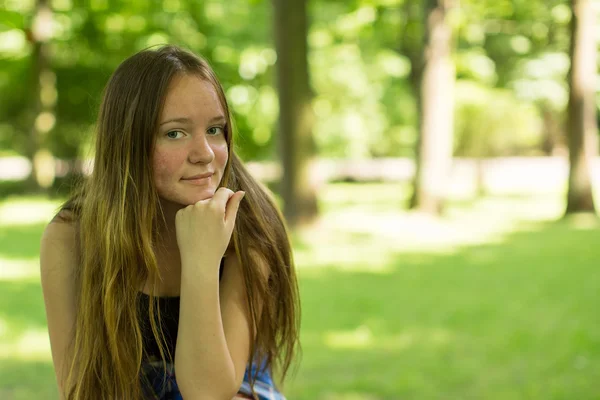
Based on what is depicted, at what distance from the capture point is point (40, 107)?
2116cm

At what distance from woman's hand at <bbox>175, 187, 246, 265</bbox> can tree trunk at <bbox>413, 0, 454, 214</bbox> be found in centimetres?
1277

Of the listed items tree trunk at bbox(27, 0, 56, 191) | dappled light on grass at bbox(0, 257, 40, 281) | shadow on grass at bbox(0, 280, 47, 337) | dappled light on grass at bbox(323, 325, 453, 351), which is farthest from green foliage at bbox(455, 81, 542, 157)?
dappled light on grass at bbox(323, 325, 453, 351)

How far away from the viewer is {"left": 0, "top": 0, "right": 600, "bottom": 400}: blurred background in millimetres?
6172

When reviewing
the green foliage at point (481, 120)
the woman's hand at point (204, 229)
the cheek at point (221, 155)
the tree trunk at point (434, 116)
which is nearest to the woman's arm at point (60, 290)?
the woman's hand at point (204, 229)

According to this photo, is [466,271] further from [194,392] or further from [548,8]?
[548,8]

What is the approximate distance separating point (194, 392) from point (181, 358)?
0.29 feet

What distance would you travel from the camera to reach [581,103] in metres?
14.2

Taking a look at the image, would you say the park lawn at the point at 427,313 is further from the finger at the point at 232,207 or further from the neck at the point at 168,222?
the finger at the point at 232,207

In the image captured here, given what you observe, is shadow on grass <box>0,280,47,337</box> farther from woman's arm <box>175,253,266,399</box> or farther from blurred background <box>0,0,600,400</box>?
woman's arm <box>175,253,266,399</box>

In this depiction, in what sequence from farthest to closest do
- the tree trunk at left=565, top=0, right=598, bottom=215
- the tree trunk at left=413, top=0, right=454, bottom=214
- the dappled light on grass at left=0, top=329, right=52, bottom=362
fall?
the tree trunk at left=413, top=0, right=454, bottom=214, the tree trunk at left=565, top=0, right=598, bottom=215, the dappled light on grass at left=0, top=329, right=52, bottom=362

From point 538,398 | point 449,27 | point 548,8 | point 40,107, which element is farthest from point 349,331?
point 548,8

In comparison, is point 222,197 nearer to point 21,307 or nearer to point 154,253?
point 154,253

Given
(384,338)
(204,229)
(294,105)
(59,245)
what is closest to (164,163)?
(204,229)

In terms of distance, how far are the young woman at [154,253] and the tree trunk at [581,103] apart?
1274cm
